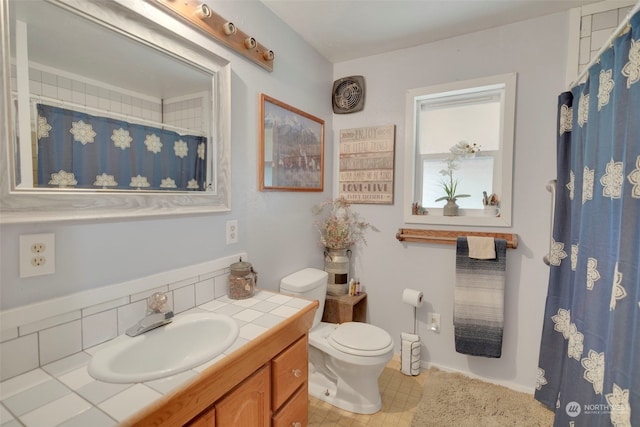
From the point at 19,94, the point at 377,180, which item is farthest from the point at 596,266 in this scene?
the point at 19,94

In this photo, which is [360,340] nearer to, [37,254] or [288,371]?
[288,371]

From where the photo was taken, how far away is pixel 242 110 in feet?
5.19

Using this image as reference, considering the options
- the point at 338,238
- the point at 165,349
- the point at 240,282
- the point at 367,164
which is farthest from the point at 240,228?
the point at 367,164

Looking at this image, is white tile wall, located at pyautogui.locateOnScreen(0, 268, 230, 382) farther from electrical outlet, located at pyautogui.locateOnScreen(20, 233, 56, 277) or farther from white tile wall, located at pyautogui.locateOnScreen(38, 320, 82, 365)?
electrical outlet, located at pyautogui.locateOnScreen(20, 233, 56, 277)

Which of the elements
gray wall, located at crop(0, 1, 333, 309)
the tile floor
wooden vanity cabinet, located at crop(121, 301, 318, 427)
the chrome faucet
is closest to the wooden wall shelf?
gray wall, located at crop(0, 1, 333, 309)

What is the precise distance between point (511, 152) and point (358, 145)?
3.58 ft

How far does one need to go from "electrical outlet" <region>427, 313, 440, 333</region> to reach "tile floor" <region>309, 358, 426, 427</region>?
36 cm

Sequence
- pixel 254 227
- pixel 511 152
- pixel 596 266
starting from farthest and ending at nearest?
pixel 511 152
pixel 254 227
pixel 596 266

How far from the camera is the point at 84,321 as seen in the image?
94cm

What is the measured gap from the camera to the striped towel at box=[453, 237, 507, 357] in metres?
1.90

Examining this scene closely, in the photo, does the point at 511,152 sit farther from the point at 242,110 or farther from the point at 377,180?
the point at 242,110

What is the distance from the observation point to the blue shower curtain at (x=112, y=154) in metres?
0.88

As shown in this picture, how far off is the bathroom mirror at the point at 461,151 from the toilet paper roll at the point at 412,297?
1.75 ft

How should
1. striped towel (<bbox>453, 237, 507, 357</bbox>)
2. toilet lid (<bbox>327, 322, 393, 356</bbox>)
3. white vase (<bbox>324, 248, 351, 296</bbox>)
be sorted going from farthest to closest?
white vase (<bbox>324, 248, 351, 296</bbox>), striped towel (<bbox>453, 237, 507, 357</bbox>), toilet lid (<bbox>327, 322, 393, 356</bbox>)
